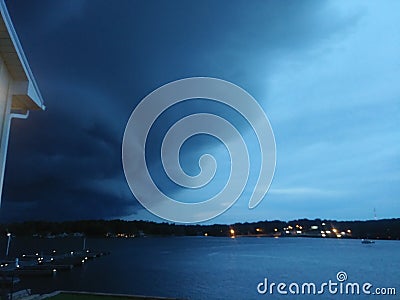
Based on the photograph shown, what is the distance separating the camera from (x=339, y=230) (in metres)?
169

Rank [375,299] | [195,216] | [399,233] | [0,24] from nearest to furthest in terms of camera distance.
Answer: [0,24] < [195,216] < [375,299] < [399,233]

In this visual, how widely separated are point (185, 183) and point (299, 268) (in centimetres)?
5547

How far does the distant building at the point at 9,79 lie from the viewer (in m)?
5.24

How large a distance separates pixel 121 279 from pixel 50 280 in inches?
361

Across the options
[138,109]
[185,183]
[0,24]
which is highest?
[0,24]

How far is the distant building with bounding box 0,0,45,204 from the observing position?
206 inches

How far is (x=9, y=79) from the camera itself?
230 inches

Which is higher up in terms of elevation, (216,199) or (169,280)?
(216,199)

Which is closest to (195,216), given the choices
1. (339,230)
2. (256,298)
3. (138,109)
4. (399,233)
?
(138,109)

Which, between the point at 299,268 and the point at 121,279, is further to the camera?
the point at 299,268

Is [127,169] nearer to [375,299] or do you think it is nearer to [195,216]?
[195,216]

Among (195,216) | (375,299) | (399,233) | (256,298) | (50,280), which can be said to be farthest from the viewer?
(399,233)

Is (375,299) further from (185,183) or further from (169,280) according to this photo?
(185,183)

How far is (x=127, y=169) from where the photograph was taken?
6.80 m
